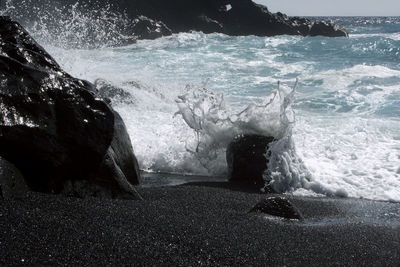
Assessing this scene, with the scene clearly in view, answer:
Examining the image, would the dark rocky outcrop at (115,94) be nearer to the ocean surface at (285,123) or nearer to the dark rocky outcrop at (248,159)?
the ocean surface at (285,123)

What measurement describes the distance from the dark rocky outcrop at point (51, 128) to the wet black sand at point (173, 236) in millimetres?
218

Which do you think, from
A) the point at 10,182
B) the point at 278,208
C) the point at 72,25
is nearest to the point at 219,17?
the point at 72,25

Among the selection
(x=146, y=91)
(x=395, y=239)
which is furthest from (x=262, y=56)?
(x=395, y=239)

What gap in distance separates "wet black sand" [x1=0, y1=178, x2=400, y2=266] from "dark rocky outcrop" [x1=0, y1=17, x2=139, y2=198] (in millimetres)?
218

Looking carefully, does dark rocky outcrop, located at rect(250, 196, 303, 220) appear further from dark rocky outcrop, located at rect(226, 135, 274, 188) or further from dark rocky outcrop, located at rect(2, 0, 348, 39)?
dark rocky outcrop, located at rect(2, 0, 348, 39)

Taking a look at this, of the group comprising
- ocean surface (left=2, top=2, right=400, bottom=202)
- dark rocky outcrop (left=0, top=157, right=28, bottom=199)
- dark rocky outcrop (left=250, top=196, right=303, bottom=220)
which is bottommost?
ocean surface (left=2, top=2, right=400, bottom=202)

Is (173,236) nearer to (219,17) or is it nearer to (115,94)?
(115,94)

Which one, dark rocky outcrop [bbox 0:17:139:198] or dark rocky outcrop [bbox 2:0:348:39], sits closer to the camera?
dark rocky outcrop [bbox 0:17:139:198]

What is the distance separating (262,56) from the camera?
20.2 meters

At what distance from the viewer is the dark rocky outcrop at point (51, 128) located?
285cm

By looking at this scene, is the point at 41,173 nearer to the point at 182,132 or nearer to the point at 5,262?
the point at 5,262

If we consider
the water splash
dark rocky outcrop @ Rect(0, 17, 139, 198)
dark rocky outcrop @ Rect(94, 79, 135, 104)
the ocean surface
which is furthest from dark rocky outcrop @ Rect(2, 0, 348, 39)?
dark rocky outcrop @ Rect(0, 17, 139, 198)

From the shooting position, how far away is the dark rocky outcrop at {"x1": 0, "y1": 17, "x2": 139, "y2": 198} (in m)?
2.85

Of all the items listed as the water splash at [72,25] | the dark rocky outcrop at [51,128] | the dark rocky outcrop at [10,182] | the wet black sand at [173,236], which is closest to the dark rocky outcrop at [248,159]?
the wet black sand at [173,236]
